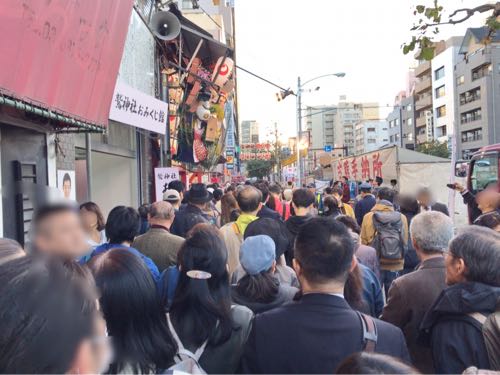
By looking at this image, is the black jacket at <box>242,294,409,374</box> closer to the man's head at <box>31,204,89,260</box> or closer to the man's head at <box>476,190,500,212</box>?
the man's head at <box>31,204,89,260</box>

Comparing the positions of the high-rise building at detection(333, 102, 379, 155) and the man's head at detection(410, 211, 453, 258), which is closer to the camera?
the man's head at detection(410, 211, 453, 258)

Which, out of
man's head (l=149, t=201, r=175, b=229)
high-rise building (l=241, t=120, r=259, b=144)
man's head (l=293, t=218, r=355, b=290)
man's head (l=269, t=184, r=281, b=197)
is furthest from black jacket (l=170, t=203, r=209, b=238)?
high-rise building (l=241, t=120, r=259, b=144)

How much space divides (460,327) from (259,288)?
1.16m

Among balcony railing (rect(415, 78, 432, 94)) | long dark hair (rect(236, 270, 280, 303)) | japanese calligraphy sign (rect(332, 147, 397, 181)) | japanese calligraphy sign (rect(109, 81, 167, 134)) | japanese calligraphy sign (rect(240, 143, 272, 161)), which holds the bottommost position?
long dark hair (rect(236, 270, 280, 303))

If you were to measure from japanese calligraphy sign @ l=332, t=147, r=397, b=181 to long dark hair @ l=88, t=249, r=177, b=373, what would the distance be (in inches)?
580

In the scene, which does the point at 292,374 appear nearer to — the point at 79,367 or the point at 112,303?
the point at 112,303

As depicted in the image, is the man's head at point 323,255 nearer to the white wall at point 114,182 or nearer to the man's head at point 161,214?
the man's head at point 161,214

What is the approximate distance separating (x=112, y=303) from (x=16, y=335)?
3.96 feet

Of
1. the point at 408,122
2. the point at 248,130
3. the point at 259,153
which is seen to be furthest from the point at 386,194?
the point at 248,130

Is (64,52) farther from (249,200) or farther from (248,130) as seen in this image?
(248,130)

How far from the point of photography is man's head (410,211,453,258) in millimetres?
3318

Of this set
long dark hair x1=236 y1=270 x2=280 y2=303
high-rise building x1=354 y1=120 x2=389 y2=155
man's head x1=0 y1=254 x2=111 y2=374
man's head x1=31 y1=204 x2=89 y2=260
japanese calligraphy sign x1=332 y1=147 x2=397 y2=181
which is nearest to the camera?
man's head x1=0 y1=254 x2=111 y2=374

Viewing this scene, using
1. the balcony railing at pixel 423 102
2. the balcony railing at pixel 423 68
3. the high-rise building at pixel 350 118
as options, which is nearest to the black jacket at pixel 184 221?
the balcony railing at pixel 423 68

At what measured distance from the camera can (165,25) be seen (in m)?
12.6
